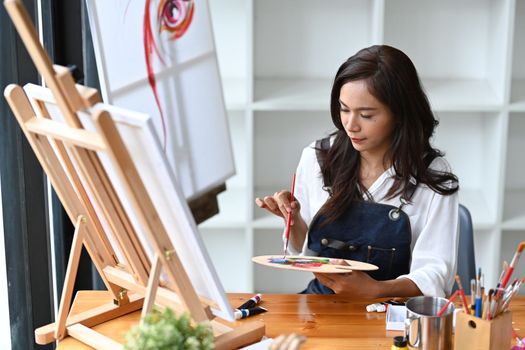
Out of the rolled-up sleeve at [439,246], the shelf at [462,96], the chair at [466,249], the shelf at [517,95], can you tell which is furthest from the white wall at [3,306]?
the shelf at [517,95]

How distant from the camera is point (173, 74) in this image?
1.54 meters

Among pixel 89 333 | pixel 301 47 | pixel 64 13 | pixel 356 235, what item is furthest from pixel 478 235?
pixel 89 333

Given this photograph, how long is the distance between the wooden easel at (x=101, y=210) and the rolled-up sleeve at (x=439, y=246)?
64 centimetres

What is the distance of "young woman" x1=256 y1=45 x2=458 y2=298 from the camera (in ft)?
7.01

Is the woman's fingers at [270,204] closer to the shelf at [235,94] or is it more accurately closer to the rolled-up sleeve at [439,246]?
the rolled-up sleeve at [439,246]

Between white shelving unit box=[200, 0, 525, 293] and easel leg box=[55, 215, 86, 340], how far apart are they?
1.62 meters

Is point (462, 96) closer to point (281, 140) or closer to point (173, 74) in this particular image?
point (281, 140)

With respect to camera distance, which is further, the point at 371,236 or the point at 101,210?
the point at 371,236

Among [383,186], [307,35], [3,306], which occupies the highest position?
[307,35]

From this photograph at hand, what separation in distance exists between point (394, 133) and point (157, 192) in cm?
106

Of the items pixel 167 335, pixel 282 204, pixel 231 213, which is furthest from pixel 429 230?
pixel 231 213

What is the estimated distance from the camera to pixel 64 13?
2.85 m

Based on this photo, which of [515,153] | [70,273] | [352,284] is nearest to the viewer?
[70,273]

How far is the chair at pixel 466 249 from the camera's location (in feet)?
7.70
